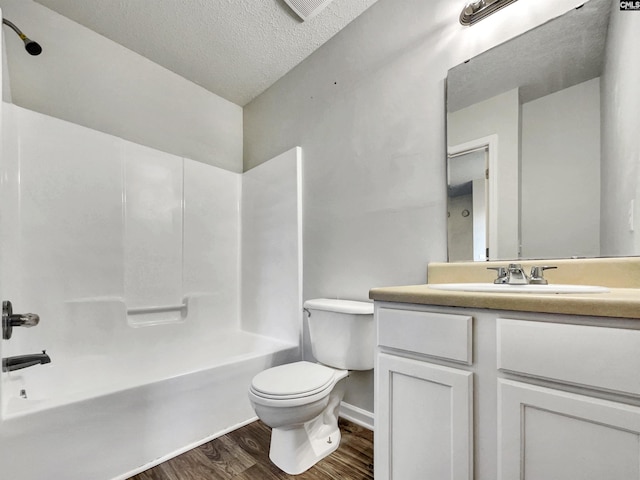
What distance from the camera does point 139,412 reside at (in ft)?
4.77

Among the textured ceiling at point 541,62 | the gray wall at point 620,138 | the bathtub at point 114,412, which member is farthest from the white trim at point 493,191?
the bathtub at point 114,412

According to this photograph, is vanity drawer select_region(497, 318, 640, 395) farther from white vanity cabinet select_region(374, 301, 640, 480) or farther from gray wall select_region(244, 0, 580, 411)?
gray wall select_region(244, 0, 580, 411)

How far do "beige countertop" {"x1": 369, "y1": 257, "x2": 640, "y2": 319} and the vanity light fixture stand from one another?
111 cm

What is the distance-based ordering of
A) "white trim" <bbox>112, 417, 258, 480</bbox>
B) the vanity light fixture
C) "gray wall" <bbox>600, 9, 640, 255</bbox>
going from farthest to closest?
"white trim" <bbox>112, 417, 258, 480</bbox> < the vanity light fixture < "gray wall" <bbox>600, 9, 640, 255</bbox>

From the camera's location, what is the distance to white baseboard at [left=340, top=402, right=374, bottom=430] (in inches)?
69.2

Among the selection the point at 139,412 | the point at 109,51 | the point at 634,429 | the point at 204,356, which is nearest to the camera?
the point at 634,429

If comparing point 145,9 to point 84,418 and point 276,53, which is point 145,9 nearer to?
point 276,53

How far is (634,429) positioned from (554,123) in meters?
1.06

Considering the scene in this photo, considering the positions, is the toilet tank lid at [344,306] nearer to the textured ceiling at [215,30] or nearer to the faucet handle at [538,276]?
the faucet handle at [538,276]

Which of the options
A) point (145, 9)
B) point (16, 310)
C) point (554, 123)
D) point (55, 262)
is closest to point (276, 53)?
point (145, 9)

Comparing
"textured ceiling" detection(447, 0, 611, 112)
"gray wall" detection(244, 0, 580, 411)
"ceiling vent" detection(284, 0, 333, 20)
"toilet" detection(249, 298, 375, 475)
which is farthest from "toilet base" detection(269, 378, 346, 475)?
"ceiling vent" detection(284, 0, 333, 20)

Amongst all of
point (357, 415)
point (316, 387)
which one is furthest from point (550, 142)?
point (357, 415)

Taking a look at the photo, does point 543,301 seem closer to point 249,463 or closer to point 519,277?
point 519,277

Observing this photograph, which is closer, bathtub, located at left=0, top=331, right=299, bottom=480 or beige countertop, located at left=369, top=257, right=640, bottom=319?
beige countertop, located at left=369, top=257, right=640, bottom=319
